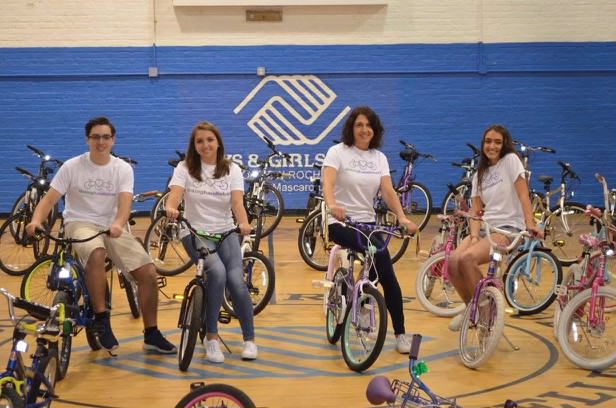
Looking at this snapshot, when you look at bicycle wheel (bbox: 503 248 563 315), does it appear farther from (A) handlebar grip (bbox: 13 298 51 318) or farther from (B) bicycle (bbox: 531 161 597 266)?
(A) handlebar grip (bbox: 13 298 51 318)

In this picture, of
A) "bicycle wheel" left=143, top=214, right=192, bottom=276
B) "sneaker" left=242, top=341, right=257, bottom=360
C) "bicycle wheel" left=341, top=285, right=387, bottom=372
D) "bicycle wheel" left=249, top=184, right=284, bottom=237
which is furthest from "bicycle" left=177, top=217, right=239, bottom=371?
"bicycle wheel" left=249, top=184, right=284, bottom=237

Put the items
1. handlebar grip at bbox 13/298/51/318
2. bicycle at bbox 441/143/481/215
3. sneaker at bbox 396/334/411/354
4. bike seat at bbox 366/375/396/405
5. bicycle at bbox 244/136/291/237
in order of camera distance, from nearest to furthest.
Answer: bike seat at bbox 366/375/396/405 < handlebar grip at bbox 13/298/51/318 < sneaker at bbox 396/334/411/354 < bicycle at bbox 244/136/291/237 < bicycle at bbox 441/143/481/215

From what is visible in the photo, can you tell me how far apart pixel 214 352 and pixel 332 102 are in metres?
8.61

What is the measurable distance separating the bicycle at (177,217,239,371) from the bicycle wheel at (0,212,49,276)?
399 cm

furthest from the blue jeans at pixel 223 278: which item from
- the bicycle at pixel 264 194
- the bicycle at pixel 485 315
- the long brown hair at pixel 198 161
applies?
the bicycle at pixel 264 194

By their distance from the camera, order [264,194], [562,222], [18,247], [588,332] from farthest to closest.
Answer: [264,194], [562,222], [18,247], [588,332]

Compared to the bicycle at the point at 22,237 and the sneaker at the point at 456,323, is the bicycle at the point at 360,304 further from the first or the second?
the bicycle at the point at 22,237

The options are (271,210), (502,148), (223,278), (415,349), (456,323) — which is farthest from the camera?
(271,210)

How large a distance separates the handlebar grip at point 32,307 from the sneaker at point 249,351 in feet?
6.30

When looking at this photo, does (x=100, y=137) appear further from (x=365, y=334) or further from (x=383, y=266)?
(x=365, y=334)

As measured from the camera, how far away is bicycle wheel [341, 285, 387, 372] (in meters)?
5.91

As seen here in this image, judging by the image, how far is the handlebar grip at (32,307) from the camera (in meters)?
4.22

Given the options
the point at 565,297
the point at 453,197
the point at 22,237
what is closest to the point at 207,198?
the point at 565,297

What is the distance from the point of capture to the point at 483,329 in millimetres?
6238
